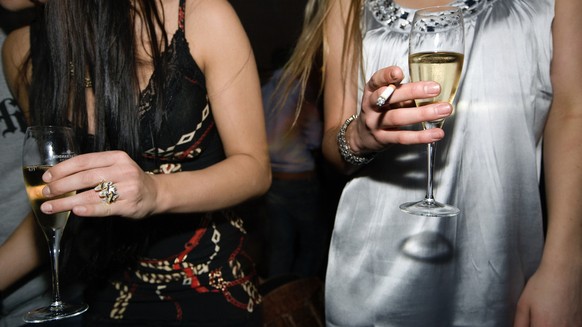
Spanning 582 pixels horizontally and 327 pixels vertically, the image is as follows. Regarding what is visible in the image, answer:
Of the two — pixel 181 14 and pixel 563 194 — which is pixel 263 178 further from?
pixel 563 194

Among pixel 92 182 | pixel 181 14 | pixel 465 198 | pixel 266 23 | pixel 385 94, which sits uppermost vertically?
pixel 266 23

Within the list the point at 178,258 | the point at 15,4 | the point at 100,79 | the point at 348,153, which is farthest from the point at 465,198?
the point at 15,4

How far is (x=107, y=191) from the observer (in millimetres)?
891

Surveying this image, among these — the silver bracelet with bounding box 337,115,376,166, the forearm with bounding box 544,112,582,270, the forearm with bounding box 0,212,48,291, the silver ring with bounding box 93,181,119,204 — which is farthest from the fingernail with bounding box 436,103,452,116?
the forearm with bounding box 0,212,48,291

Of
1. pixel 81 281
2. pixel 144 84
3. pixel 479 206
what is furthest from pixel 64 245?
pixel 479 206

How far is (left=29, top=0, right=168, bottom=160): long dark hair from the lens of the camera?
4.26 feet

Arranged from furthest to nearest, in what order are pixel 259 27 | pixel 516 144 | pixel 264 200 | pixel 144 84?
1. pixel 259 27
2. pixel 264 200
3. pixel 144 84
4. pixel 516 144

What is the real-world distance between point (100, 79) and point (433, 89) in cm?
90

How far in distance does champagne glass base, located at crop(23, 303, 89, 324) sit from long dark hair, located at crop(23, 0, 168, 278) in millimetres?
444

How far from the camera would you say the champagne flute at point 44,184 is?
37.4 inches

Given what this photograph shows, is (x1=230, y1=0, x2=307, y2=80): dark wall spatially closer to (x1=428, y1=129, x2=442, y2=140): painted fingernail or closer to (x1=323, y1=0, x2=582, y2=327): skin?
(x1=323, y1=0, x2=582, y2=327): skin

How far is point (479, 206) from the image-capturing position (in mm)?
1301

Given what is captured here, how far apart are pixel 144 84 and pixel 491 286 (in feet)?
3.70

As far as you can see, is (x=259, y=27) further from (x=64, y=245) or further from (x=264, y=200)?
(x=64, y=245)
